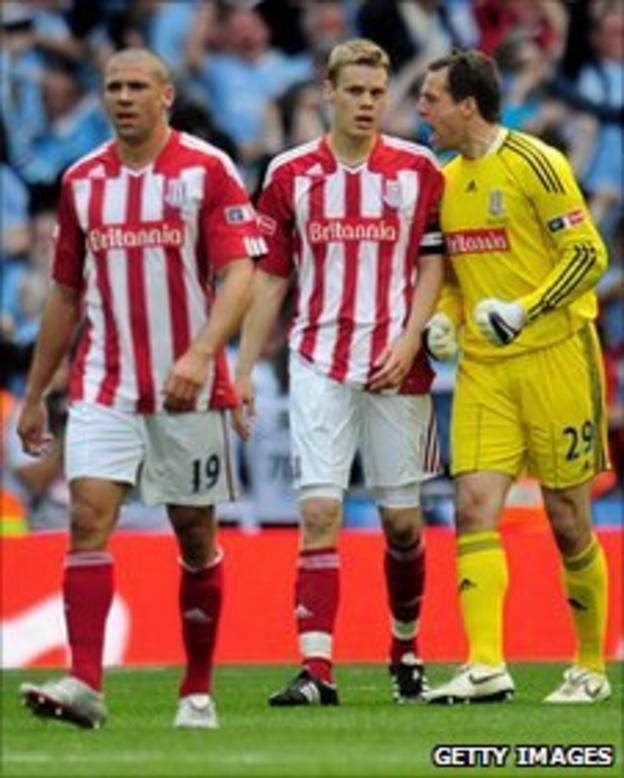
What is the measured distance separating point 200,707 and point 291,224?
2.38 meters

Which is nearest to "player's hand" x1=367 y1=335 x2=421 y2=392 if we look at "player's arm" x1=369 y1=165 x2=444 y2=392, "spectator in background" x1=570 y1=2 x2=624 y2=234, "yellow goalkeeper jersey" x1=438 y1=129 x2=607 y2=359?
"player's arm" x1=369 y1=165 x2=444 y2=392

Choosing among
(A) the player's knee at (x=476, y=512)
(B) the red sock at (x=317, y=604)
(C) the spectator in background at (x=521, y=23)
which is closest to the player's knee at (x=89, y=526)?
(B) the red sock at (x=317, y=604)

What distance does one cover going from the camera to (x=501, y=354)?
12008 millimetres

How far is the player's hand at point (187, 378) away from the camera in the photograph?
10211 mm

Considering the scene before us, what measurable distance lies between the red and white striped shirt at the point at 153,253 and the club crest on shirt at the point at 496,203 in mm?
1575

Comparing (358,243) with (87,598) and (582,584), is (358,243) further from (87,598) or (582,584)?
(87,598)

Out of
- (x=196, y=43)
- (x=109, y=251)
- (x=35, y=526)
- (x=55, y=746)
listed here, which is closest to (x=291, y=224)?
(x=109, y=251)

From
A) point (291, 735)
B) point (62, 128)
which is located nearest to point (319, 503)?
point (291, 735)

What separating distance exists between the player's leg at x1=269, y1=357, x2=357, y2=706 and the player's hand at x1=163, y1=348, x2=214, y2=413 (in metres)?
1.71

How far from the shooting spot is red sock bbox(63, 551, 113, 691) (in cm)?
1031

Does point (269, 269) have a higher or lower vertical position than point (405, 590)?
higher

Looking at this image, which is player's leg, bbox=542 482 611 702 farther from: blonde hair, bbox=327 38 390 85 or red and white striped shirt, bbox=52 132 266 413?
red and white striped shirt, bbox=52 132 266 413

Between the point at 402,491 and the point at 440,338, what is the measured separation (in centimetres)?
62

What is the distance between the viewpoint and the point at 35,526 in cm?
1725
